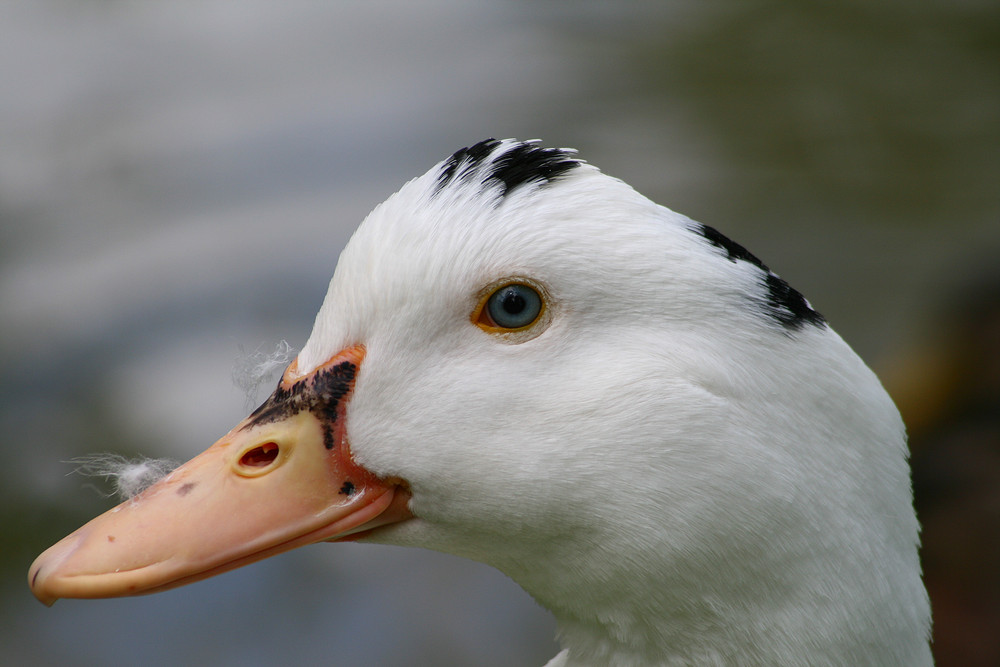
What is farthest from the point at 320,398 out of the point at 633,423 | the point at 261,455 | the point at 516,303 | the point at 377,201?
the point at 377,201

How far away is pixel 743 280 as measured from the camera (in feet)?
5.04

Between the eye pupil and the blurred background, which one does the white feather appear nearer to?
the eye pupil

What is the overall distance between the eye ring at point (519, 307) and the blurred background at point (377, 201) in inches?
95.5

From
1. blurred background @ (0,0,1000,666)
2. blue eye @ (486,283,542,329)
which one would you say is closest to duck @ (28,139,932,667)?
blue eye @ (486,283,542,329)

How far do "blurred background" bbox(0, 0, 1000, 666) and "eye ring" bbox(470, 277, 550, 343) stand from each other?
242 centimetres

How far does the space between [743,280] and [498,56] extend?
5987 mm

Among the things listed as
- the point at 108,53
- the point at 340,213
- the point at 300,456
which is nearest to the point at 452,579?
the point at 340,213

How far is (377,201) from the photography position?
231 inches

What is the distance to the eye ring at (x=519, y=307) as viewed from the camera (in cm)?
154

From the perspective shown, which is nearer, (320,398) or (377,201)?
(320,398)

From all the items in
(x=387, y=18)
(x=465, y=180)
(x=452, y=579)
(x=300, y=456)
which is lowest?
(x=452, y=579)

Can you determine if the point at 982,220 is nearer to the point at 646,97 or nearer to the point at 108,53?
the point at 646,97

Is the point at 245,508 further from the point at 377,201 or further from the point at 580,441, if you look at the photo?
the point at 377,201

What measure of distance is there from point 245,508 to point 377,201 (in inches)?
176
